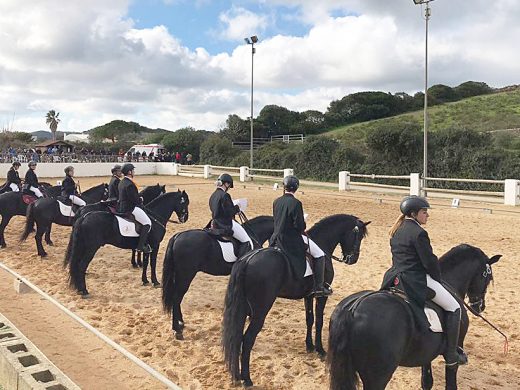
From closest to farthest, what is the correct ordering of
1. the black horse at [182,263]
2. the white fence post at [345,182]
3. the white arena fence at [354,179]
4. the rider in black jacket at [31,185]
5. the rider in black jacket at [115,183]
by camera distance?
1. the black horse at [182,263]
2. the rider in black jacket at [115,183]
3. the rider in black jacket at [31,185]
4. the white arena fence at [354,179]
5. the white fence post at [345,182]

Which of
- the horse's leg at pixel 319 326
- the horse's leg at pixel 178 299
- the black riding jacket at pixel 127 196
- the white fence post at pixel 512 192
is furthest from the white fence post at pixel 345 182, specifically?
the horse's leg at pixel 319 326

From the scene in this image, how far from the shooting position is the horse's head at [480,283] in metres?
5.05

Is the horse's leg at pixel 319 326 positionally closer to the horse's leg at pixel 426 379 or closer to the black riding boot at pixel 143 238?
the horse's leg at pixel 426 379

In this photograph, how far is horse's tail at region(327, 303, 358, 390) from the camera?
378 cm

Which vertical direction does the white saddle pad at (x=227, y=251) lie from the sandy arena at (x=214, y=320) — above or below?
above

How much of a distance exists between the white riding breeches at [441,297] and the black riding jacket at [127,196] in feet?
20.6

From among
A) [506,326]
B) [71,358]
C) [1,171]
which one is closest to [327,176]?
[1,171]

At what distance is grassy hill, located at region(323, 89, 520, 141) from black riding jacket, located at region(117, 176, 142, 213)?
113 ft

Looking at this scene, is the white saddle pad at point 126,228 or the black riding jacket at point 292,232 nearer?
the black riding jacket at point 292,232

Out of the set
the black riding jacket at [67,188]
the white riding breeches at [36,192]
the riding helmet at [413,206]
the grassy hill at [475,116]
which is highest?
the grassy hill at [475,116]

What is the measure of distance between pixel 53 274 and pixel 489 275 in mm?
8686

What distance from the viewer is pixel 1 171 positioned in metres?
32.8

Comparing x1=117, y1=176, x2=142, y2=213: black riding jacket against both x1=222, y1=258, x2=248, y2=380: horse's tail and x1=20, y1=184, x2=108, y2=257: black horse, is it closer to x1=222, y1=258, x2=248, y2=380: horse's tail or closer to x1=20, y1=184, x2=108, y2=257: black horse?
x1=20, y1=184, x2=108, y2=257: black horse

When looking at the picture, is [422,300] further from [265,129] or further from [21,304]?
[265,129]
